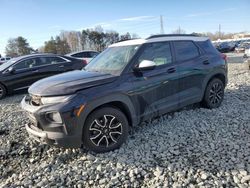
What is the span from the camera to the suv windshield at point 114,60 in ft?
13.4

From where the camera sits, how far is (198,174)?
308 centimetres

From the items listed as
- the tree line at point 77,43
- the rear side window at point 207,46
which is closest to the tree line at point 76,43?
the tree line at point 77,43

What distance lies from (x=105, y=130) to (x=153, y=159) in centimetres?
86

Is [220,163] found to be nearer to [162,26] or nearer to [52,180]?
[52,180]

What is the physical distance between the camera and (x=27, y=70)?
867cm

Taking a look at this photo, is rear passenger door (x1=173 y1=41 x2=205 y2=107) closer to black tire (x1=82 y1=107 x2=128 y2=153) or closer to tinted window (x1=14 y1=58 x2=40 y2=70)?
black tire (x1=82 y1=107 x2=128 y2=153)

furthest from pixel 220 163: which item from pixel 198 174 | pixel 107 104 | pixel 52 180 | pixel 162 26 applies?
pixel 162 26

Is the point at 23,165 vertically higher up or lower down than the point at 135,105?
lower down

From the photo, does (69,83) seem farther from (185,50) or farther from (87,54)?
(87,54)

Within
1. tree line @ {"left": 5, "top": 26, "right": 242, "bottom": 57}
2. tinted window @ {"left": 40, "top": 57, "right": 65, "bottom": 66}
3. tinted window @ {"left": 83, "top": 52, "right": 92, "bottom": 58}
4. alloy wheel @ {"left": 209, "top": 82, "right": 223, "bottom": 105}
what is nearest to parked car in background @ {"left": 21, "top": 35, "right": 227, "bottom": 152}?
alloy wheel @ {"left": 209, "top": 82, "right": 223, "bottom": 105}

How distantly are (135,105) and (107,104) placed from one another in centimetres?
51

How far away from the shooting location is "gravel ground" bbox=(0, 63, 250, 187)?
3.08m

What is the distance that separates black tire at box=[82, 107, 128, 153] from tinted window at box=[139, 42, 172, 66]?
1133 mm

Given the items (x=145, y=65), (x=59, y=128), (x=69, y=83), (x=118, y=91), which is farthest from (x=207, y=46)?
(x=59, y=128)
